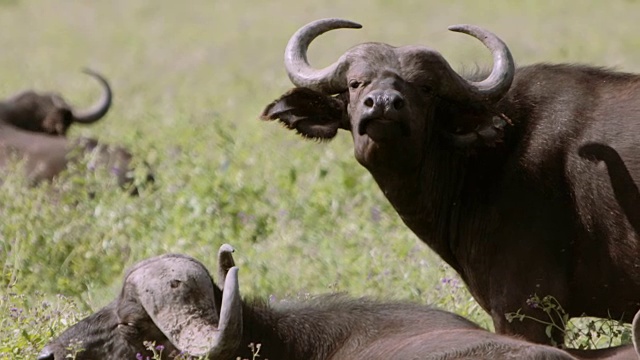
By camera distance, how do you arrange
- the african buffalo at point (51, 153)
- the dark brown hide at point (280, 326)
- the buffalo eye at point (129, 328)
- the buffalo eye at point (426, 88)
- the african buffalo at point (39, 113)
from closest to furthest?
the dark brown hide at point (280, 326) < the buffalo eye at point (129, 328) < the buffalo eye at point (426, 88) < the african buffalo at point (51, 153) < the african buffalo at point (39, 113)

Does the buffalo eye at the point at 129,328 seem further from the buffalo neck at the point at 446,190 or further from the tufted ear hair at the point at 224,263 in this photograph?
the buffalo neck at the point at 446,190

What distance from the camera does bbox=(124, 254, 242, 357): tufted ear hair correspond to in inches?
257

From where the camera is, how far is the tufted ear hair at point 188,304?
257 inches

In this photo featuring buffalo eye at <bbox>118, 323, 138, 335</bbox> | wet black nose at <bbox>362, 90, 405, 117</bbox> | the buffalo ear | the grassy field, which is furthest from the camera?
the grassy field

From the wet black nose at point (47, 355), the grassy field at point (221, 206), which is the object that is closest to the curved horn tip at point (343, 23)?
the grassy field at point (221, 206)

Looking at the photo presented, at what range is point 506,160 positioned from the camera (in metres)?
7.52

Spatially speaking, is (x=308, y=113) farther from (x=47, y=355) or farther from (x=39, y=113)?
(x=39, y=113)

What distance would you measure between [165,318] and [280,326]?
573 millimetres

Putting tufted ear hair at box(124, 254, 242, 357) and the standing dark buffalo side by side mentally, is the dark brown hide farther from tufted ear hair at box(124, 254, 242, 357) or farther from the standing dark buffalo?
the standing dark buffalo

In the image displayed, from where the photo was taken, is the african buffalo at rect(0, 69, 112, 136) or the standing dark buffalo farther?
the african buffalo at rect(0, 69, 112, 136)

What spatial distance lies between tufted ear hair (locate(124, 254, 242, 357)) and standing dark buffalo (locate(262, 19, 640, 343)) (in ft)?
3.54

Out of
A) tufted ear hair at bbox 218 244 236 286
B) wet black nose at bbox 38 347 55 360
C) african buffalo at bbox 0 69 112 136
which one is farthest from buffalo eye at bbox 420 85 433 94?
african buffalo at bbox 0 69 112 136

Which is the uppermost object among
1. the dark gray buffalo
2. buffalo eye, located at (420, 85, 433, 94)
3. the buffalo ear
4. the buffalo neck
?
buffalo eye, located at (420, 85, 433, 94)

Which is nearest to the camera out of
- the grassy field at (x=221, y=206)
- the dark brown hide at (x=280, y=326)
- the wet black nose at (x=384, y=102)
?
the dark brown hide at (x=280, y=326)
